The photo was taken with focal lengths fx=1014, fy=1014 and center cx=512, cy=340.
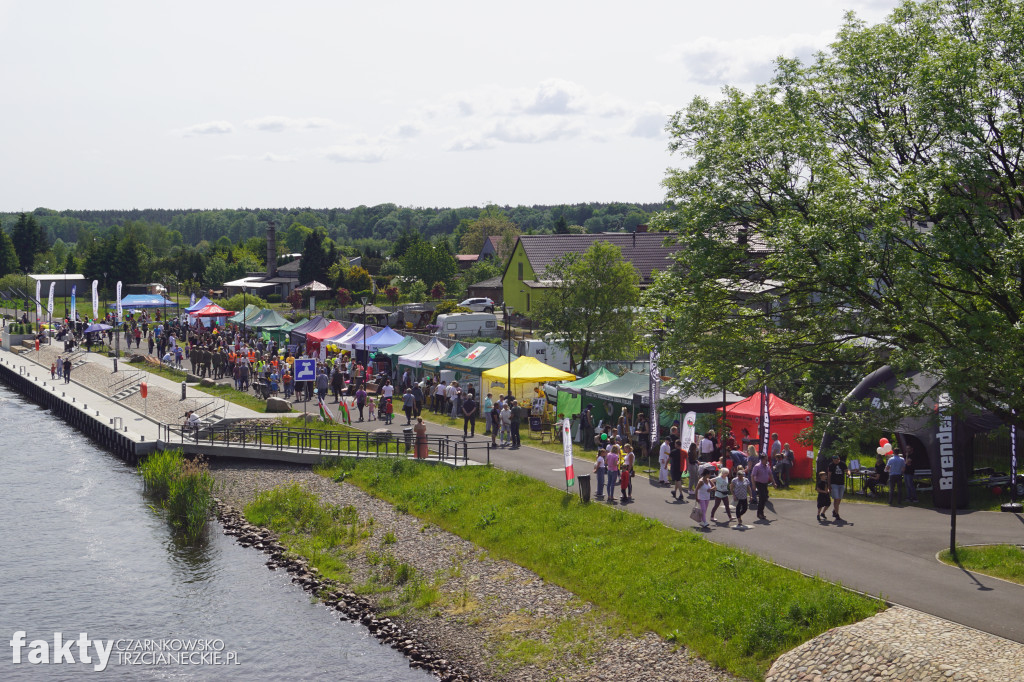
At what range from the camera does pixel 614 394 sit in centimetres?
3069

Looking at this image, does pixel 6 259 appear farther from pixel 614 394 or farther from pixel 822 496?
pixel 822 496

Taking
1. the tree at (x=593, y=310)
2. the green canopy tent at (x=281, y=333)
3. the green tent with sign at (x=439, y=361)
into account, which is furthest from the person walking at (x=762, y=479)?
the green canopy tent at (x=281, y=333)

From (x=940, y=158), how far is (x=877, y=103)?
235 cm

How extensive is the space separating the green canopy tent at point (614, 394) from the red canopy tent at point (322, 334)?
21.3m

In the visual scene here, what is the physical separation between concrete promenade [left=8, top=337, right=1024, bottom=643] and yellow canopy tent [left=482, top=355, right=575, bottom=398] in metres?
7.08

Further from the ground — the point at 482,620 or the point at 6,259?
the point at 6,259

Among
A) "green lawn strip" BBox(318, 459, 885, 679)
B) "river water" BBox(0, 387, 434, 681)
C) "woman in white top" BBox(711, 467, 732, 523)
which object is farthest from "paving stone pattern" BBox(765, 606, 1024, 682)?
"river water" BBox(0, 387, 434, 681)

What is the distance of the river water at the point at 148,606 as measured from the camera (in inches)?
773

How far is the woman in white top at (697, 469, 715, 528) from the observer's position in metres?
21.9

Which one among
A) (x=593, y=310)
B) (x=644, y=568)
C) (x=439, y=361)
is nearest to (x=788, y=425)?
(x=644, y=568)

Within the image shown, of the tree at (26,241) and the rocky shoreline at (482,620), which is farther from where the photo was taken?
the tree at (26,241)

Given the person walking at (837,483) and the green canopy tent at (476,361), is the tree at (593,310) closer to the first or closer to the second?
the green canopy tent at (476,361)

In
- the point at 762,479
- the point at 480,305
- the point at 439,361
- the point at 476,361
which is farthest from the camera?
the point at 480,305

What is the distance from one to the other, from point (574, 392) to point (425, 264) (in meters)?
71.9
